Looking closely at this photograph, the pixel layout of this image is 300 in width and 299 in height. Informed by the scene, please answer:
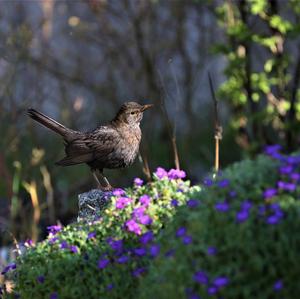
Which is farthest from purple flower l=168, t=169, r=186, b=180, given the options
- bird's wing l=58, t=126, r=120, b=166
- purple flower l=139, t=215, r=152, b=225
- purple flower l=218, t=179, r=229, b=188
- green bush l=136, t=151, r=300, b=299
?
bird's wing l=58, t=126, r=120, b=166

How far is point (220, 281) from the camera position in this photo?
3.00 metres

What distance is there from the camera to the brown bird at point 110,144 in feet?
19.3

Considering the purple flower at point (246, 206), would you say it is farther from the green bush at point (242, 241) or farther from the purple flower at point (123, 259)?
the purple flower at point (123, 259)

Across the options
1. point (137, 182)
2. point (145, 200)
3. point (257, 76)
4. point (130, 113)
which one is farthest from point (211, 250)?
point (257, 76)

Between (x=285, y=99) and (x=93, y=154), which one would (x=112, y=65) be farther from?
(x=93, y=154)

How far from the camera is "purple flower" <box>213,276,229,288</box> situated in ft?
9.84

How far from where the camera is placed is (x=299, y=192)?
10.6 ft

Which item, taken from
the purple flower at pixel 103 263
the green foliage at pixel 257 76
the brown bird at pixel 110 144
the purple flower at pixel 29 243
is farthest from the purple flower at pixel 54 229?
the green foliage at pixel 257 76

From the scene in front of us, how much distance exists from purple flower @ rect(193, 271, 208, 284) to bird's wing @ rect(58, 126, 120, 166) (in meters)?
2.85

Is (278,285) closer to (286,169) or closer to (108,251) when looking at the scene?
(286,169)

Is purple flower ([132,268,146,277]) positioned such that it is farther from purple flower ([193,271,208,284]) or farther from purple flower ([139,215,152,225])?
purple flower ([193,271,208,284])

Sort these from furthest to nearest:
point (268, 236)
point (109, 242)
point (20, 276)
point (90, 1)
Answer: point (90, 1), point (20, 276), point (109, 242), point (268, 236)

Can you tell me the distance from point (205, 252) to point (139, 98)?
8441 mm

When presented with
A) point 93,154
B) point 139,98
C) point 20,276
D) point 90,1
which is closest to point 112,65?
point 139,98
